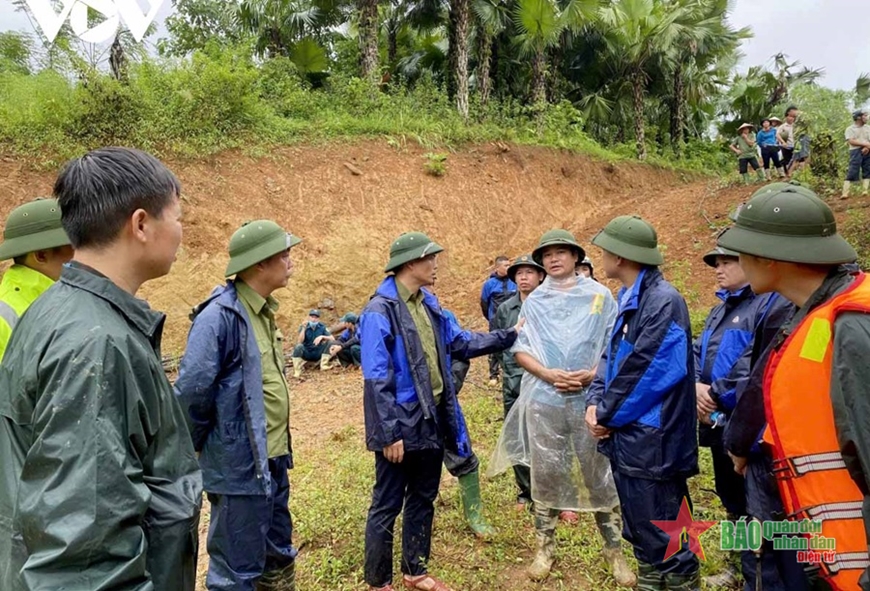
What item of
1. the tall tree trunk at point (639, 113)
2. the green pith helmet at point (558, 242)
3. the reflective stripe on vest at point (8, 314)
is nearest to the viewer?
the reflective stripe on vest at point (8, 314)

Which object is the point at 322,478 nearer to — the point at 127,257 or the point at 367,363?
the point at 367,363

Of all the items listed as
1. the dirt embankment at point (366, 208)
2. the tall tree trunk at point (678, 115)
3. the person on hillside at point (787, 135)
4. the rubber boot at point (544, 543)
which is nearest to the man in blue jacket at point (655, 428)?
the rubber boot at point (544, 543)

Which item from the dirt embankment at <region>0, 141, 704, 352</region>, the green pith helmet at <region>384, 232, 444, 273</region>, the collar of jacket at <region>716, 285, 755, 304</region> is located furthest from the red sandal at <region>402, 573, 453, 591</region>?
the dirt embankment at <region>0, 141, 704, 352</region>

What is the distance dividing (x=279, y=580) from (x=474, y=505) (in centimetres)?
135

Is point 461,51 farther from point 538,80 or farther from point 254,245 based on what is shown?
point 254,245

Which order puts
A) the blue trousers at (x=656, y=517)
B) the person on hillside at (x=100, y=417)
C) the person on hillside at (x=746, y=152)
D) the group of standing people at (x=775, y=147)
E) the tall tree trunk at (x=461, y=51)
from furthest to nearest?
the tall tree trunk at (x=461, y=51) → the person on hillside at (x=746, y=152) → the group of standing people at (x=775, y=147) → the blue trousers at (x=656, y=517) → the person on hillside at (x=100, y=417)

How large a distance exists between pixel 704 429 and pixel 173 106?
10506 mm

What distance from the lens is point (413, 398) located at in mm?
2980

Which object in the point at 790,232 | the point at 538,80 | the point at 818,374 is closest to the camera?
the point at 818,374

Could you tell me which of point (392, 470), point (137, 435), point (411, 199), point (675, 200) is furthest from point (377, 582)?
point (675, 200)

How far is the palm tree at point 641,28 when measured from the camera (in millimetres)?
15938

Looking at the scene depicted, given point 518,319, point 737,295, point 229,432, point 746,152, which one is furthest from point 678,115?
point 229,432

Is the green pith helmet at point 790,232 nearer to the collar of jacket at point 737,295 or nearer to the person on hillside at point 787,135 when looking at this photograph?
the collar of jacket at point 737,295

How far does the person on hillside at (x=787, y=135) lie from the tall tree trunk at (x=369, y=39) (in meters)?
8.88
